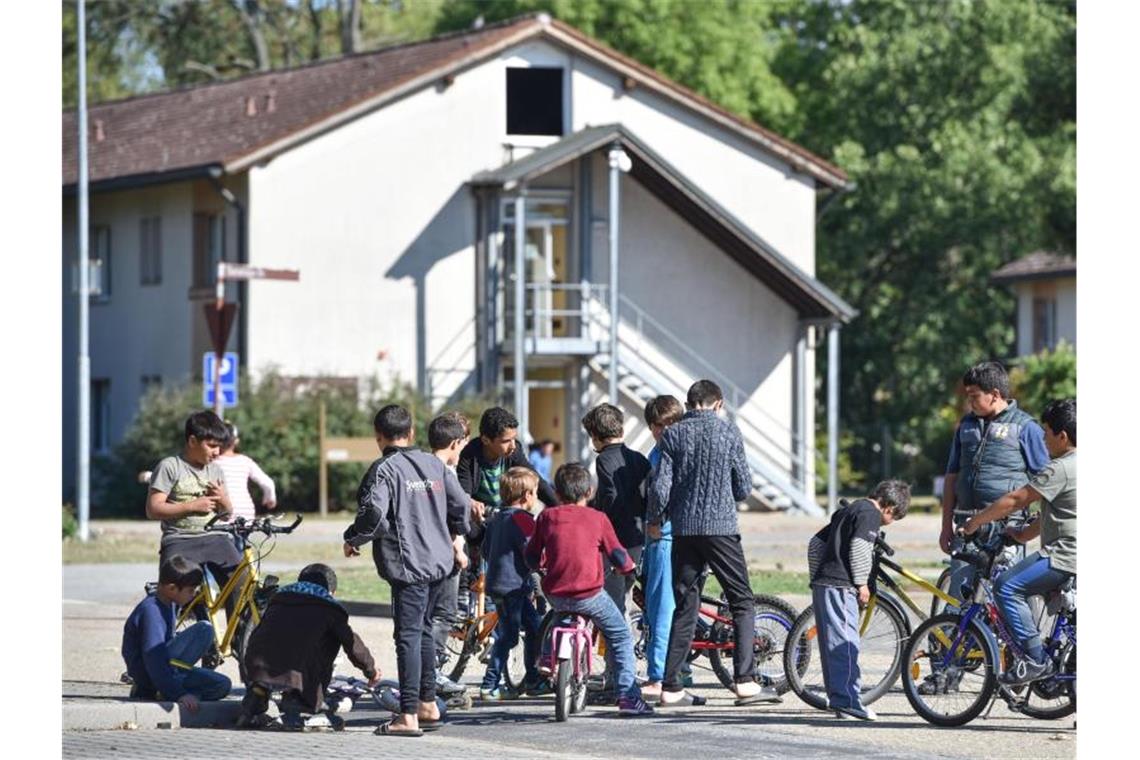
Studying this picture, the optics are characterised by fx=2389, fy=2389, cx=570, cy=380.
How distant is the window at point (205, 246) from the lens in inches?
1677

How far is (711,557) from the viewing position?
13500 mm

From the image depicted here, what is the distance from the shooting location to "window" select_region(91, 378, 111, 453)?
150 feet

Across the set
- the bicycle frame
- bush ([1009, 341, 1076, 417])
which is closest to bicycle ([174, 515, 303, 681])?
the bicycle frame

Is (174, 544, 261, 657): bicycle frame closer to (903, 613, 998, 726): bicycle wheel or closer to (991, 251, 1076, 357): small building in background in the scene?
(903, 613, 998, 726): bicycle wheel

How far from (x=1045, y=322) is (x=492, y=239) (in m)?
17.6

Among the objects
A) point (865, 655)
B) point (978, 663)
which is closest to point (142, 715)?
point (865, 655)

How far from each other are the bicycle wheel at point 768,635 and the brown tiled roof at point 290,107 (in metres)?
27.1

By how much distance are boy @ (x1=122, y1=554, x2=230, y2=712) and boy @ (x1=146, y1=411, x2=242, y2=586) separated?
2.18 ft

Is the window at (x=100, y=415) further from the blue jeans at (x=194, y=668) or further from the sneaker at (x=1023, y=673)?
the sneaker at (x=1023, y=673)

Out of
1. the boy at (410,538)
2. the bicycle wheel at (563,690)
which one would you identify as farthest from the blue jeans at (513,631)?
the boy at (410,538)
